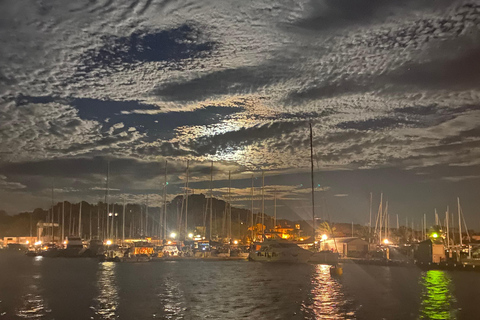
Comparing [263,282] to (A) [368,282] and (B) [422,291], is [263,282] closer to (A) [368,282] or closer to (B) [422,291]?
(A) [368,282]

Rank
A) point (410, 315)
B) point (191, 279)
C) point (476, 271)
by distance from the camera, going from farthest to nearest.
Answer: point (476, 271) < point (191, 279) < point (410, 315)

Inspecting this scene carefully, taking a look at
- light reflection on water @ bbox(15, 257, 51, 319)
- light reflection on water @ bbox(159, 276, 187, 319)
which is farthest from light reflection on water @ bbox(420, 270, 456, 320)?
light reflection on water @ bbox(15, 257, 51, 319)

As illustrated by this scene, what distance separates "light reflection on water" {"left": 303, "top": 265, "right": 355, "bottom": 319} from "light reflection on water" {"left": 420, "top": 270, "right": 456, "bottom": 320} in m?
5.77

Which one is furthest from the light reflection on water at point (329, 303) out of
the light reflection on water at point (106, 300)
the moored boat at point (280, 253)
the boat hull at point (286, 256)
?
the moored boat at point (280, 253)

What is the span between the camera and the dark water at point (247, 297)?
34469mm

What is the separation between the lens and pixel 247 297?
142ft

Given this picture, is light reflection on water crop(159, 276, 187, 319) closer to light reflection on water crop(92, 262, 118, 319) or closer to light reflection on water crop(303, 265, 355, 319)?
light reflection on water crop(92, 262, 118, 319)

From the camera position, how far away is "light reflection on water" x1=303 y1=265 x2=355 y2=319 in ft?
111

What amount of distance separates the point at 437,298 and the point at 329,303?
1078 cm

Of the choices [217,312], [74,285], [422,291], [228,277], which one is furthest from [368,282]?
[74,285]

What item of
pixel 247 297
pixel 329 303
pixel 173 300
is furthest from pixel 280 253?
pixel 329 303

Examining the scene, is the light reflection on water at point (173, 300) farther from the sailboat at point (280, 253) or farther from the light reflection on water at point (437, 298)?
the sailboat at point (280, 253)

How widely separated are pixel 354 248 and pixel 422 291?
5065cm

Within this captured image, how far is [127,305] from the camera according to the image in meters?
39.0
